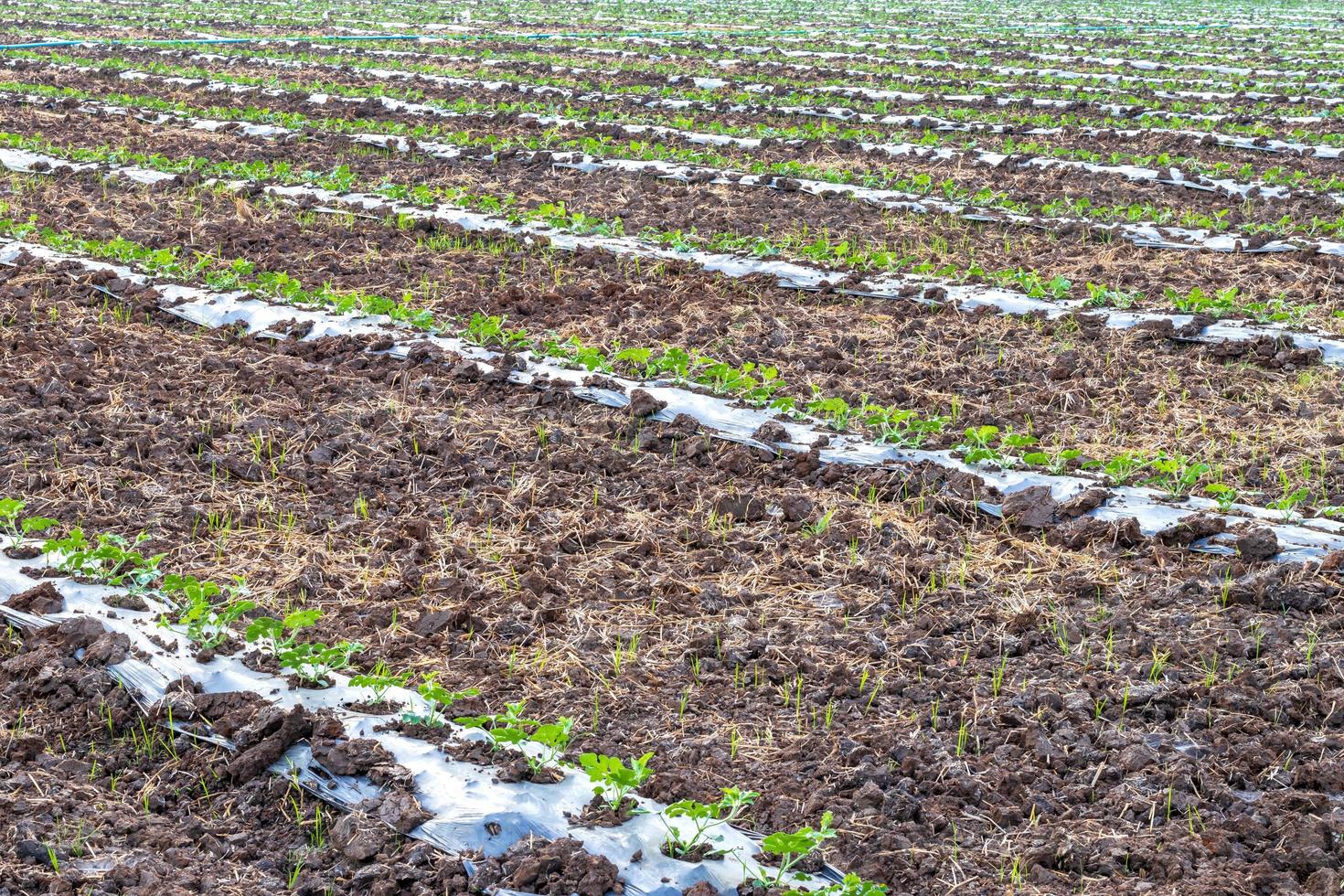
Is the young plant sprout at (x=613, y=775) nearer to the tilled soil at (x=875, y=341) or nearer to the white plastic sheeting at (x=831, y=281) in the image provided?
the tilled soil at (x=875, y=341)

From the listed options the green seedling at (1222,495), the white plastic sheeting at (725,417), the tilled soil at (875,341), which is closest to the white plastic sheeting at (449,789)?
the white plastic sheeting at (725,417)

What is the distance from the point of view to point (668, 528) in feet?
16.4

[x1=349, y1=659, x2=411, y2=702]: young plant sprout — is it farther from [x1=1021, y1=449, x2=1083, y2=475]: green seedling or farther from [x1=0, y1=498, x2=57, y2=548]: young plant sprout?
[x1=1021, y1=449, x2=1083, y2=475]: green seedling

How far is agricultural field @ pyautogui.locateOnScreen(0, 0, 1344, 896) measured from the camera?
10.8ft

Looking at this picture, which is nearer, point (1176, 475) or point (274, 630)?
point (274, 630)

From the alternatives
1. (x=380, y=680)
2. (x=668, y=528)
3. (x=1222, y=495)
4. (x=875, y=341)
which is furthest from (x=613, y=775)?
(x=875, y=341)

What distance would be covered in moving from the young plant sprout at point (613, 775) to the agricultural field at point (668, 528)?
14 millimetres

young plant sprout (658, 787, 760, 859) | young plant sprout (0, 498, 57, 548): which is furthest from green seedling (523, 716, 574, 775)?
young plant sprout (0, 498, 57, 548)

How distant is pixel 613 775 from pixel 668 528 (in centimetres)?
188

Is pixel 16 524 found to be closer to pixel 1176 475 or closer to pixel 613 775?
pixel 613 775

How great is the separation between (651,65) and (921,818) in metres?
17.3

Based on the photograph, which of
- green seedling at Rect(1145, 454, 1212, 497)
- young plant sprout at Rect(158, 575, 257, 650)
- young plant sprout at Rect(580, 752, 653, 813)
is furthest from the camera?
green seedling at Rect(1145, 454, 1212, 497)

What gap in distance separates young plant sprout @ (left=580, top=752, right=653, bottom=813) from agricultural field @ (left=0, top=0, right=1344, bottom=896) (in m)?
0.01

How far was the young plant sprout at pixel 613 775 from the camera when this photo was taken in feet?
10.5
